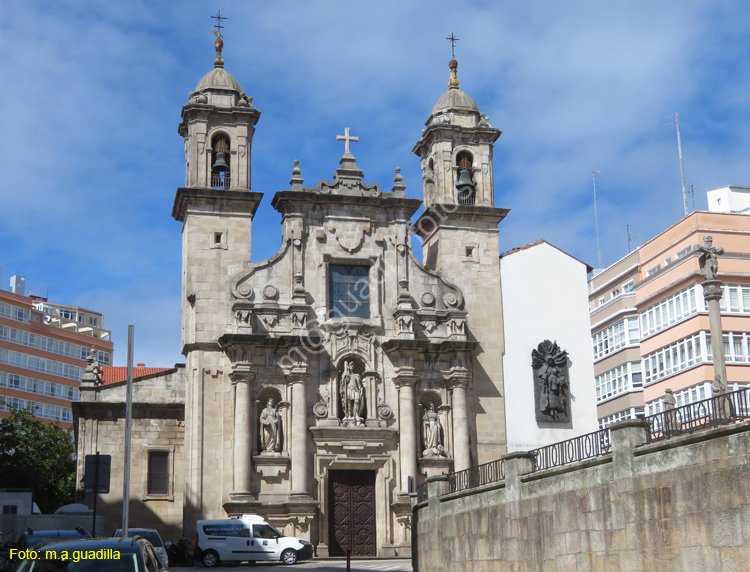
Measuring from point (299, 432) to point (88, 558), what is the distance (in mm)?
22456

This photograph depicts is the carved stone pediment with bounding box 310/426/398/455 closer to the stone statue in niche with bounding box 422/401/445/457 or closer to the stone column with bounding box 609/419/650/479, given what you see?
the stone statue in niche with bounding box 422/401/445/457

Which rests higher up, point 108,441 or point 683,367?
point 683,367

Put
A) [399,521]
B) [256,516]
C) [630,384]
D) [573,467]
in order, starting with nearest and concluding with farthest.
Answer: [573,467]
[256,516]
[399,521]
[630,384]

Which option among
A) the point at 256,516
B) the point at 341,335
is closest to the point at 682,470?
the point at 256,516

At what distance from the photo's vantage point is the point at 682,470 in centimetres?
1927

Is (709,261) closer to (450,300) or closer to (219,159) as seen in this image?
(450,300)

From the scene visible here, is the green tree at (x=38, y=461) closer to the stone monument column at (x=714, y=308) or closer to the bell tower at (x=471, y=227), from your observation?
A: the bell tower at (x=471, y=227)

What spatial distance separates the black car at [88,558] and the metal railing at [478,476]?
47.0 feet

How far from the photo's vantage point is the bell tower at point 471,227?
37.8 m

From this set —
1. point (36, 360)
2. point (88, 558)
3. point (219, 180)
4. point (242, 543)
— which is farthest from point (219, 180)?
point (36, 360)

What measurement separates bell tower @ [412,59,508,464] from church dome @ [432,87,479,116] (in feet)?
0.12

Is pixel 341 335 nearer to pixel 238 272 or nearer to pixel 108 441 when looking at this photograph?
pixel 238 272

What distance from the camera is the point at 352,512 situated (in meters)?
Result: 35.7

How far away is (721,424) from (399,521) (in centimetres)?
1745
